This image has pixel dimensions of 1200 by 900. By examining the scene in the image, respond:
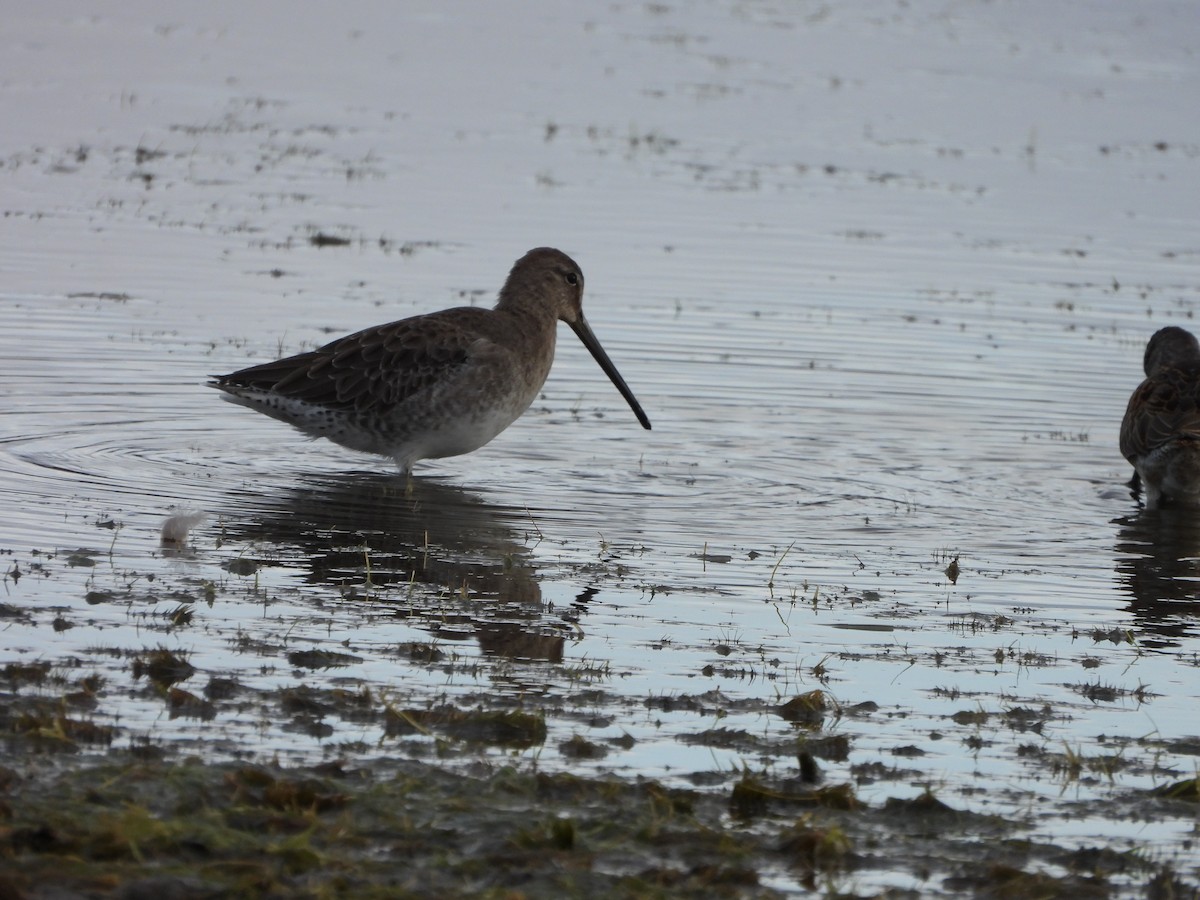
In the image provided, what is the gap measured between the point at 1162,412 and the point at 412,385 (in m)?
4.38

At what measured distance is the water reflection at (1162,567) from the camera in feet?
26.1

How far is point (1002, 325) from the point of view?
15.9m

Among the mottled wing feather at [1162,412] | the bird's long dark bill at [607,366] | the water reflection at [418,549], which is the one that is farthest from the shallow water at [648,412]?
the mottled wing feather at [1162,412]

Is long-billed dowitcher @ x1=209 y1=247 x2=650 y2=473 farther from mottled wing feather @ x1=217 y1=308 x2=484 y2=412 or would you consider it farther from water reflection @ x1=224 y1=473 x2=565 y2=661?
water reflection @ x1=224 y1=473 x2=565 y2=661

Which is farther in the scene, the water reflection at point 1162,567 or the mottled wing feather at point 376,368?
the mottled wing feather at point 376,368

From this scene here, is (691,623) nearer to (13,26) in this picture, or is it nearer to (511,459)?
(511,459)

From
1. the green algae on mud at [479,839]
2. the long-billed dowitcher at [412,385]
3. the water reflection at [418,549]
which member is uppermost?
the long-billed dowitcher at [412,385]

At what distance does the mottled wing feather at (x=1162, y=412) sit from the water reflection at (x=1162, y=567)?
43 cm

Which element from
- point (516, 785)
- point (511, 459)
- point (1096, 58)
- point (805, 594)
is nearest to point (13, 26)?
point (1096, 58)

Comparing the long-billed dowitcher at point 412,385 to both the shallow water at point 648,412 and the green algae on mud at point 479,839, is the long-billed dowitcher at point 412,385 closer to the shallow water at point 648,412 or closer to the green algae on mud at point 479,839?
the shallow water at point 648,412

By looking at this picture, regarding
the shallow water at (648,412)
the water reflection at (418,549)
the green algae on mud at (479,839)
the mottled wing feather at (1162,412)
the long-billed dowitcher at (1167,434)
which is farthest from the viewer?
the mottled wing feather at (1162,412)

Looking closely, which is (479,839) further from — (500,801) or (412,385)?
(412,385)

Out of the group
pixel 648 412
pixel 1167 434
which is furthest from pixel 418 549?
pixel 1167 434

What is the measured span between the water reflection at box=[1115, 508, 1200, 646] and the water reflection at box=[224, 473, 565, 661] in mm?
2579
